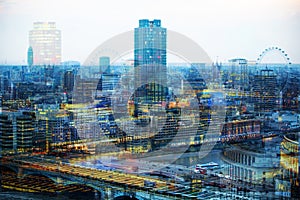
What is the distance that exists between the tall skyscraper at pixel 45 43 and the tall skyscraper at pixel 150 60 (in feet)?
5.06

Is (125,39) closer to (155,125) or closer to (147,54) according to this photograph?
(147,54)

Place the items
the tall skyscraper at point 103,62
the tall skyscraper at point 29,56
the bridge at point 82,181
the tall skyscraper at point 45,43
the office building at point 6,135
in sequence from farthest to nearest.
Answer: the tall skyscraper at point 29,56, the tall skyscraper at point 45,43, the tall skyscraper at point 103,62, the office building at point 6,135, the bridge at point 82,181

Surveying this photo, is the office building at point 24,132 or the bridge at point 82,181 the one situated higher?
the office building at point 24,132

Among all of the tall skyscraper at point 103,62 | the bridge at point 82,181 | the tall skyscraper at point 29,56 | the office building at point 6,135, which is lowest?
the bridge at point 82,181

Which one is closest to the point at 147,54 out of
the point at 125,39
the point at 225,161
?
the point at 125,39

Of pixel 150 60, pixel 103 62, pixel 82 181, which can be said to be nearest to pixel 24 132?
pixel 82 181

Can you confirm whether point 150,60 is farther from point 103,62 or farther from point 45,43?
point 45,43

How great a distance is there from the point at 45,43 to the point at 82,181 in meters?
6.33

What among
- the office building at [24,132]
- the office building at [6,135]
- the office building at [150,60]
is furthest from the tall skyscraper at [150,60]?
the office building at [6,135]

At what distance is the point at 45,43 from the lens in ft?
37.5

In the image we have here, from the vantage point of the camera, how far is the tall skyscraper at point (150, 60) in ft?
34.1

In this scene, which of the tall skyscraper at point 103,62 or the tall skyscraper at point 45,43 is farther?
the tall skyscraper at point 45,43

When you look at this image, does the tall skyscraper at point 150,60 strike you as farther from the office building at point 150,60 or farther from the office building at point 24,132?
the office building at point 24,132

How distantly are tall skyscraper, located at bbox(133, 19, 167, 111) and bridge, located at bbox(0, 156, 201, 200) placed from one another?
12.9 feet
